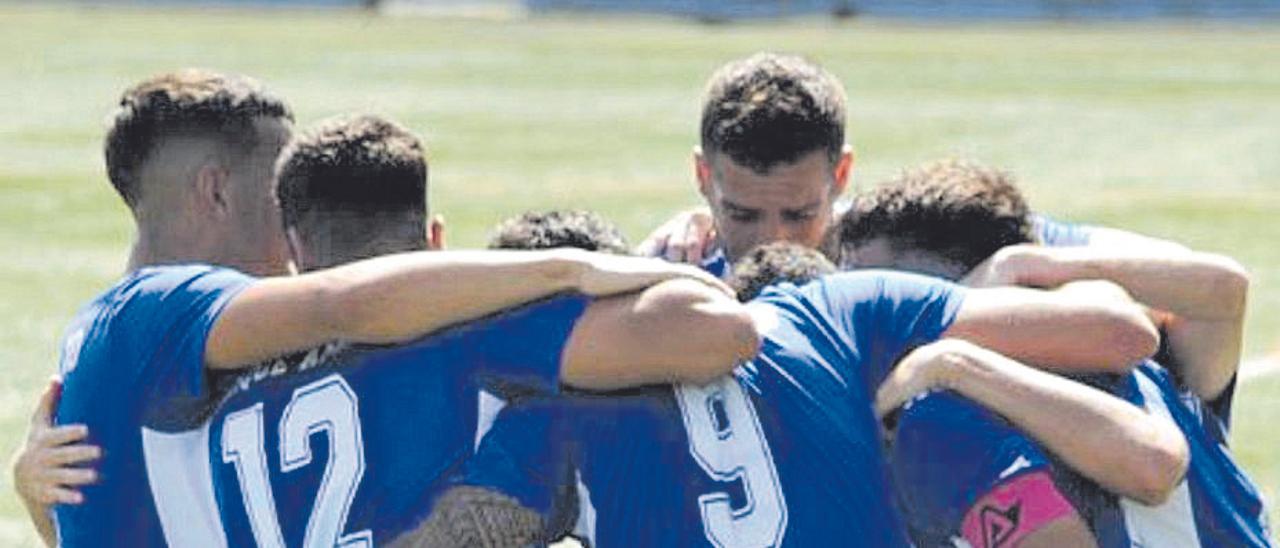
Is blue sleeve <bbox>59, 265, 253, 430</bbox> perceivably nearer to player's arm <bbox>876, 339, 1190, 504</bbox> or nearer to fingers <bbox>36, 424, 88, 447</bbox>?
fingers <bbox>36, 424, 88, 447</bbox>

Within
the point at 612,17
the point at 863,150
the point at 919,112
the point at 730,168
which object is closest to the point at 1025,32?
the point at 612,17

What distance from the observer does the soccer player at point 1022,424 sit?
4.80 metres

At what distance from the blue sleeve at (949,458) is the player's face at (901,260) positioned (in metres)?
0.53

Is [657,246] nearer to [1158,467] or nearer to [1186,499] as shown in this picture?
[1186,499]

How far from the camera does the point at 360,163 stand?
16.7 feet

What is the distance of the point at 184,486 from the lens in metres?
5.08

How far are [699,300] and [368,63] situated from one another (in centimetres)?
2597

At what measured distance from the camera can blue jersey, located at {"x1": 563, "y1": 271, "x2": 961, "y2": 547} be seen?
4.81m

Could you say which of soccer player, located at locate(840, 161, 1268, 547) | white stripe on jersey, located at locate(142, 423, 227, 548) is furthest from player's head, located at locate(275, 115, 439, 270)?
soccer player, located at locate(840, 161, 1268, 547)

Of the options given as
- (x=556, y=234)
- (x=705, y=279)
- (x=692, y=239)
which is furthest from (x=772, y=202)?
(x=705, y=279)

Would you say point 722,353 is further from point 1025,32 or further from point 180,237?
point 1025,32

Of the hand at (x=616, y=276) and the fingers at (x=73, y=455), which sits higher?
the hand at (x=616, y=276)

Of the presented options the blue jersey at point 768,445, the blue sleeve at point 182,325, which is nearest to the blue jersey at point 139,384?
the blue sleeve at point 182,325

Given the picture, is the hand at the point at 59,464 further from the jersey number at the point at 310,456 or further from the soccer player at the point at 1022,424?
the soccer player at the point at 1022,424
